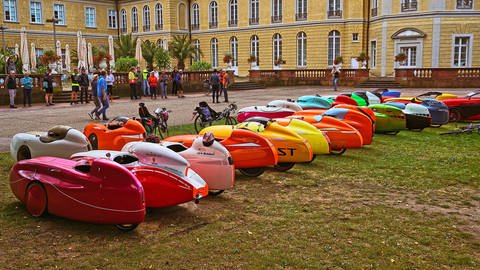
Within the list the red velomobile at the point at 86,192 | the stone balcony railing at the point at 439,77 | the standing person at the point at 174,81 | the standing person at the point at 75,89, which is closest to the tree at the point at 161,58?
the standing person at the point at 174,81

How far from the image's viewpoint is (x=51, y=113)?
19969 mm

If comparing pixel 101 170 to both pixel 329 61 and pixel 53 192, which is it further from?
pixel 329 61

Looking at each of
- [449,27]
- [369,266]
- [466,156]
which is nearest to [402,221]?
[369,266]

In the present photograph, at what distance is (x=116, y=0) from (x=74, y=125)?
140ft

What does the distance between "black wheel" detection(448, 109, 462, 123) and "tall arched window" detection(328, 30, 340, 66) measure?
85.4 ft

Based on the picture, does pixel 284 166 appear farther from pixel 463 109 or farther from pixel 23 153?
pixel 463 109

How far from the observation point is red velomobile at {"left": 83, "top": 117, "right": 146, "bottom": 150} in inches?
384

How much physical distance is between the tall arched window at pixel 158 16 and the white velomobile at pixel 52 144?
44.3 m

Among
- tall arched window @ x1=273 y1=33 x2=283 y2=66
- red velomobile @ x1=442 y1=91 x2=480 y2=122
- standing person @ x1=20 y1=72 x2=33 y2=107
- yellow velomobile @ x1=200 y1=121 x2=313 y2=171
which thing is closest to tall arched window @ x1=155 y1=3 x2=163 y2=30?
tall arched window @ x1=273 y1=33 x2=283 y2=66

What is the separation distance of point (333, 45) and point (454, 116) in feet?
86.7

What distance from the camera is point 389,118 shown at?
13.8 m

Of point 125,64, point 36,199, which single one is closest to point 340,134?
point 36,199

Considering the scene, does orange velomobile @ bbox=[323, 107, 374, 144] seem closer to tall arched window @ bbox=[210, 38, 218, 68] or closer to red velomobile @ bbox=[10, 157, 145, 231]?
red velomobile @ bbox=[10, 157, 145, 231]

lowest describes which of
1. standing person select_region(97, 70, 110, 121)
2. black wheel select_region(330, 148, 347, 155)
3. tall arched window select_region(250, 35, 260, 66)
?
black wheel select_region(330, 148, 347, 155)
